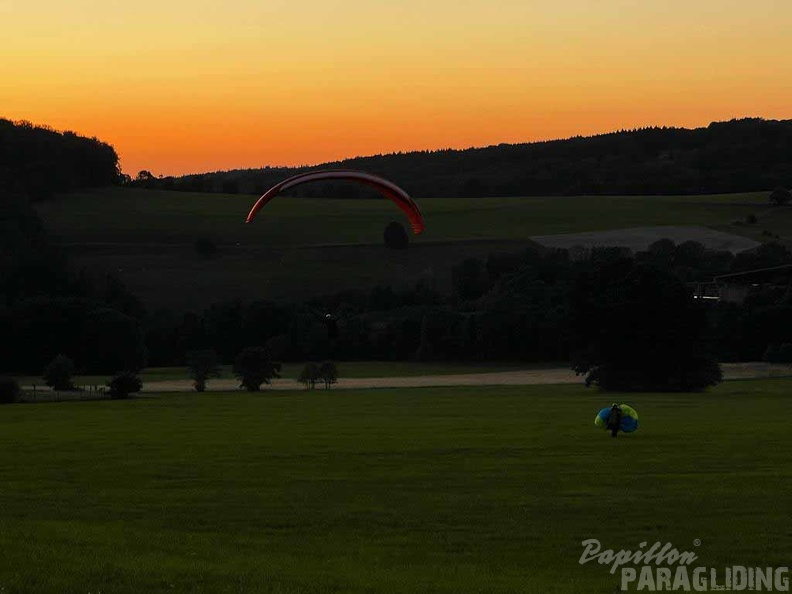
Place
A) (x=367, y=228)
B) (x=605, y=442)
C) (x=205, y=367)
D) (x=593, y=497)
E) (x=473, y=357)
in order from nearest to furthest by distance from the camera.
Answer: (x=593, y=497) → (x=605, y=442) → (x=205, y=367) → (x=473, y=357) → (x=367, y=228)

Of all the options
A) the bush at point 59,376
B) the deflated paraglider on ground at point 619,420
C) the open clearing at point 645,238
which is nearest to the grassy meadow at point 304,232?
the open clearing at point 645,238

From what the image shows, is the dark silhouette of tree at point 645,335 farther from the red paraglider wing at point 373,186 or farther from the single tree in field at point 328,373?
the red paraglider wing at point 373,186

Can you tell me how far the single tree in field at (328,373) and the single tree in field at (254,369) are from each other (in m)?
3.37

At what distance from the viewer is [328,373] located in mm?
95938

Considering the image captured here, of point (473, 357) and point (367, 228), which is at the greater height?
point (367, 228)

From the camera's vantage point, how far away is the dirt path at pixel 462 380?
3772 inches

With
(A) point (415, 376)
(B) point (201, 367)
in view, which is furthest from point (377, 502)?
(A) point (415, 376)

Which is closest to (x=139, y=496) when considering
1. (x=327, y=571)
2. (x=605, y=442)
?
(x=327, y=571)

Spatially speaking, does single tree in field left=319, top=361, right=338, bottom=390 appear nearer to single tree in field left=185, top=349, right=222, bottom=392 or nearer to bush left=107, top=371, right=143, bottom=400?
single tree in field left=185, top=349, right=222, bottom=392

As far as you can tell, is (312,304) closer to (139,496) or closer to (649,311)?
(649,311)

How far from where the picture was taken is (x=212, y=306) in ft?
436

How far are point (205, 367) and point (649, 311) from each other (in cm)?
2797

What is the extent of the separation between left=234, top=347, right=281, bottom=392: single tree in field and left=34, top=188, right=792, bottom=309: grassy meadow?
50.0 meters

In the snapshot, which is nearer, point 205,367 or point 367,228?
point 205,367
